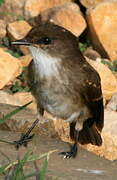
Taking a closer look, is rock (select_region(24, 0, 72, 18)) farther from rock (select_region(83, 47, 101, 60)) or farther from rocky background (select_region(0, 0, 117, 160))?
rock (select_region(83, 47, 101, 60))

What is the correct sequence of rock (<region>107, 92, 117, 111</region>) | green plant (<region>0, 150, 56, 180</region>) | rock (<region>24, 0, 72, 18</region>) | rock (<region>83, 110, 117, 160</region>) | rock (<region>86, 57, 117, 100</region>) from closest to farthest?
1. green plant (<region>0, 150, 56, 180</region>)
2. rock (<region>83, 110, 117, 160</region>)
3. rock (<region>107, 92, 117, 111</region>)
4. rock (<region>86, 57, 117, 100</region>)
5. rock (<region>24, 0, 72, 18</region>)

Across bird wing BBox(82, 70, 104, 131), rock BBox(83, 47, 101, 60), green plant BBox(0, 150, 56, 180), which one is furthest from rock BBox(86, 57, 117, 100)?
green plant BBox(0, 150, 56, 180)

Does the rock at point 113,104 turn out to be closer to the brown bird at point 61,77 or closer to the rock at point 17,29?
the rock at point 17,29

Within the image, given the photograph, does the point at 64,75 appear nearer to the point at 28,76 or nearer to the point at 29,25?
the point at 28,76

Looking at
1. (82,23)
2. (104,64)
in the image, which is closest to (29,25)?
(82,23)

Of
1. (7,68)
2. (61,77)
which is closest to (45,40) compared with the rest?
(61,77)

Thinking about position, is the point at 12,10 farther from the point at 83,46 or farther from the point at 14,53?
the point at 83,46

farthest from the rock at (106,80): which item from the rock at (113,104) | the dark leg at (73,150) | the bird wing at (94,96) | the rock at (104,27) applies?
the dark leg at (73,150)

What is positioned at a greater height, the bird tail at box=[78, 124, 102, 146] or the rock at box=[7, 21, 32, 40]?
the bird tail at box=[78, 124, 102, 146]
